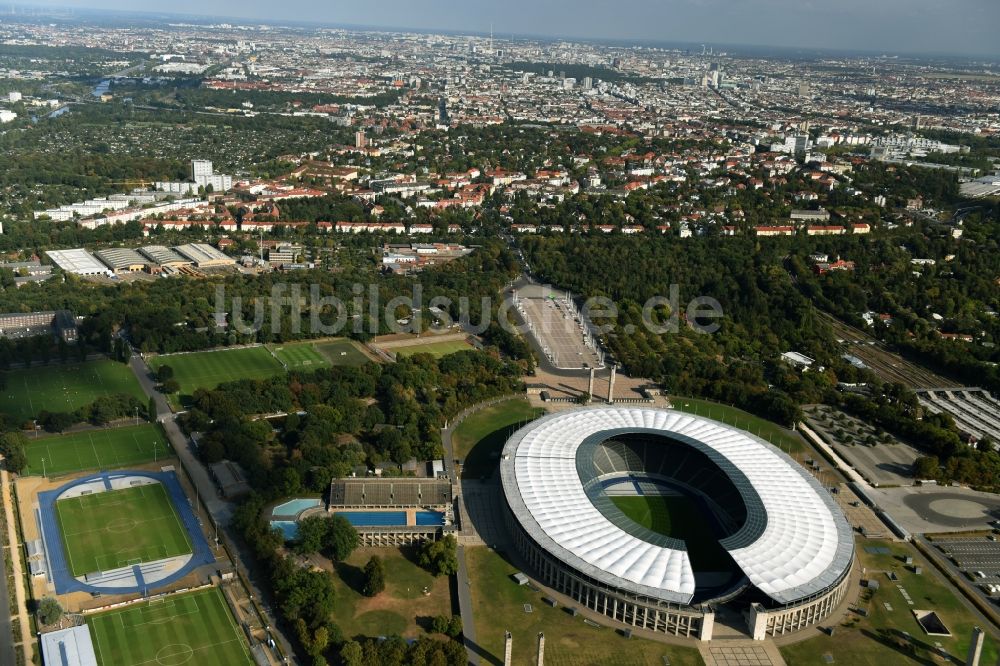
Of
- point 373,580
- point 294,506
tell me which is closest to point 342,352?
point 294,506

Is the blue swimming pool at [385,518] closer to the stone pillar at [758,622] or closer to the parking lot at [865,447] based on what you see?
the stone pillar at [758,622]

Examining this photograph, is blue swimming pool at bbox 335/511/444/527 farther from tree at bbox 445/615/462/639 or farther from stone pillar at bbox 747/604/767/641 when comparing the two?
stone pillar at bbox 747/604/767/641

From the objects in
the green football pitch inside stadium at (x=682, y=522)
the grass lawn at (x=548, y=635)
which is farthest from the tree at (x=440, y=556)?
the green football pitch inside stadium at (x=682, y=522)

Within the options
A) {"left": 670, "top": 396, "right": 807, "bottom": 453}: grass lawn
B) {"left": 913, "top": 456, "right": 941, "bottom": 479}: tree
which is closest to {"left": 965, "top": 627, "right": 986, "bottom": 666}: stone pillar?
{"left": 913, "top": 456, "right": 941, "bottom": 479}: tree

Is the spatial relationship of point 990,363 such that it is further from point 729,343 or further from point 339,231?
point 339,231

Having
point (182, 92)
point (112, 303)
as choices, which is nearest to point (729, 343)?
point (112, 303)
